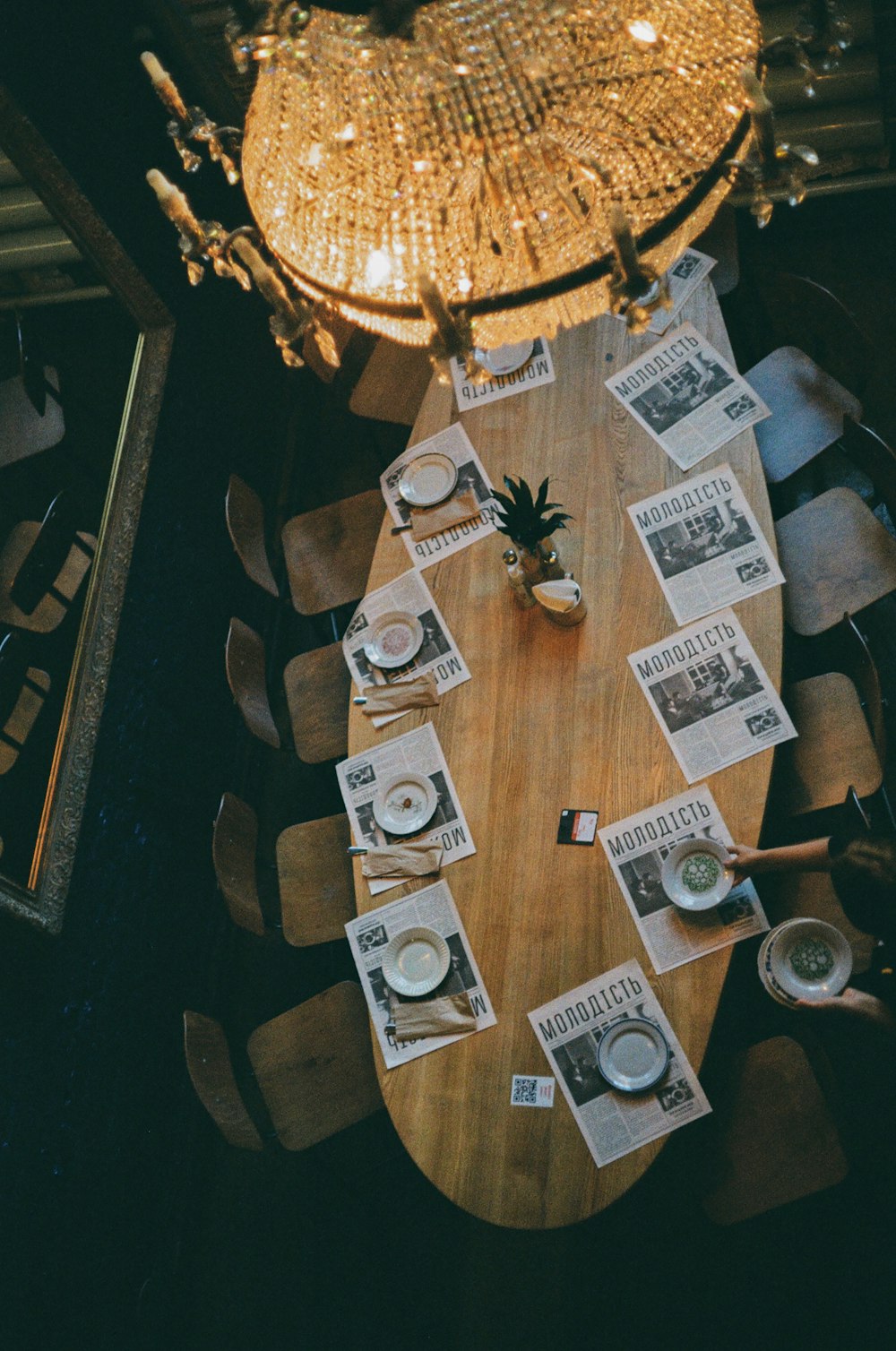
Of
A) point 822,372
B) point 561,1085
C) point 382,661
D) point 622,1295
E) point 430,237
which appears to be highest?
point 430,237

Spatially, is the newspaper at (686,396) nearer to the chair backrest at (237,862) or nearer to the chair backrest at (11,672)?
the chair backrest at (237,862)

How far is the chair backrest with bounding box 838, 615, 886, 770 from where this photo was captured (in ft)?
8.68

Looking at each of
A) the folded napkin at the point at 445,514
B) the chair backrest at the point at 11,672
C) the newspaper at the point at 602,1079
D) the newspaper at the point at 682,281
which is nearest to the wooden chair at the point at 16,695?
the chair backrest at the point at 11,672

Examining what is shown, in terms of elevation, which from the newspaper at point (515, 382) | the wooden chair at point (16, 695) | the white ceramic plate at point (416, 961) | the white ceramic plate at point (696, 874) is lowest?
the white ceramic plate at point (696, 874)

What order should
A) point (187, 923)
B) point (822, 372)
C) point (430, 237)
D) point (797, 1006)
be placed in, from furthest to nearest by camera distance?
point (187, 923) → point (822, 372) → point (797, 1006) → point (430, 237)

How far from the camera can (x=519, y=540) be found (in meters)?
2.76

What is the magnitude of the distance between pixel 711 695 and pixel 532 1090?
1.12 metres

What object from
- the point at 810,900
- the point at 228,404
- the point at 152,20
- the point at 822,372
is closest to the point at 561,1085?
the point at 810,900

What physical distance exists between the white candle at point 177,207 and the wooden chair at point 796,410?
2.31m

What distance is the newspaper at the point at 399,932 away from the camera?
2.55 meters

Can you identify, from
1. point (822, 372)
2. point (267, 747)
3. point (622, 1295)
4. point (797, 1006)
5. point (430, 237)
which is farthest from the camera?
point (267, 747)

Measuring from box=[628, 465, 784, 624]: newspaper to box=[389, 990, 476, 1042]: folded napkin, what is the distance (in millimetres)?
1210

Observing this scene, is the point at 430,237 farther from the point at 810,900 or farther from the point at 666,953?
the point at 810,900

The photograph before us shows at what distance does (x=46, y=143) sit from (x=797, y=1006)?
3259mm
